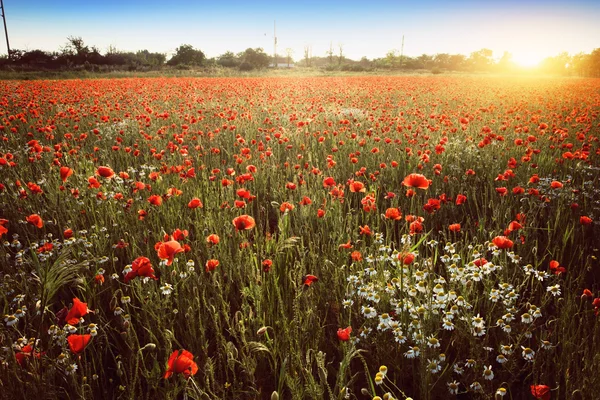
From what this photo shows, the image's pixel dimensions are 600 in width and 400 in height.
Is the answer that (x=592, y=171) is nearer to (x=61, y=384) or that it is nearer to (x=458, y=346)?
(x=458, y=346)

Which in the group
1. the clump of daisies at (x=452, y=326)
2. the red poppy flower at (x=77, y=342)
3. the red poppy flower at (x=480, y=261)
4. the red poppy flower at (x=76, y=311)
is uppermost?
the red poppy flower at (x=76, y=311)

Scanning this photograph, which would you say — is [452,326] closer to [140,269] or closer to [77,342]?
[140,269]

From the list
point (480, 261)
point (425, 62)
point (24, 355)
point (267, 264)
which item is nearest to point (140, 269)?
point (24, 355)

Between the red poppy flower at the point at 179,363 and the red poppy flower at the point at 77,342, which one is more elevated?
the red poppy flower at the point at 77,342

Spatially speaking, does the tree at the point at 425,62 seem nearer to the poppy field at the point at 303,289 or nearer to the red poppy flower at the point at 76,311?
the poppy field at the point at 303,289

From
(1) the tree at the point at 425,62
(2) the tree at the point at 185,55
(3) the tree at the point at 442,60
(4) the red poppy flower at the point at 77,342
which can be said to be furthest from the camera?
(3) the tree at the point at 442,60

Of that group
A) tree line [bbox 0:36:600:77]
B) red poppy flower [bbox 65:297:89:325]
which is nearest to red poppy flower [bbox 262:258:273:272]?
red poppy flower [bbox 65:297:89:325]

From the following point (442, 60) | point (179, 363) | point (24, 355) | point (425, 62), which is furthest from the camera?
point (442, 60)

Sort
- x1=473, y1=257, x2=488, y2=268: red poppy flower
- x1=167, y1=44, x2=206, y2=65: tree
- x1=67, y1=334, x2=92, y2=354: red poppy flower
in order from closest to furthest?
1. x1=67, y1=334, x2=92, y2=354: red poppy flower
2. x1=473, y1=257, x2=488, y2=268: red poppy flower
3. x1=167, y1=44, x2=206, y2=65: tree

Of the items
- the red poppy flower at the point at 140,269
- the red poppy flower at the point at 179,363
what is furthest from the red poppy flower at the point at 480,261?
the red poppy flower at the point at 140,269

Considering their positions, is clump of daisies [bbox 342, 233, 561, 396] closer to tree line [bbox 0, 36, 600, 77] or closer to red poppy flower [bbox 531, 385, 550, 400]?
red poppy flower [bbox 531, 385, 550, 400]

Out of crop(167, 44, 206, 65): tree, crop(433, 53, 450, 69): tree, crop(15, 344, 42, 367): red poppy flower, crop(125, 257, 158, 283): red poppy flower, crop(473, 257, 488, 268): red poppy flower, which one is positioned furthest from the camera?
crop(433, 53, 450, 69): tree

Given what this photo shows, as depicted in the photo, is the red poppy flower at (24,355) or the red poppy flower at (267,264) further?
the red poppy flower at (267,264)

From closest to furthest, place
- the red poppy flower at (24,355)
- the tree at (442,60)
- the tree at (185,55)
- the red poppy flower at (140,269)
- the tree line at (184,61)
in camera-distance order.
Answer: the red poppy flower at (24,355), the red poppy flower at (140,269), the tree line at (184,61), the tree at (185,55), the tree at (442,60)
